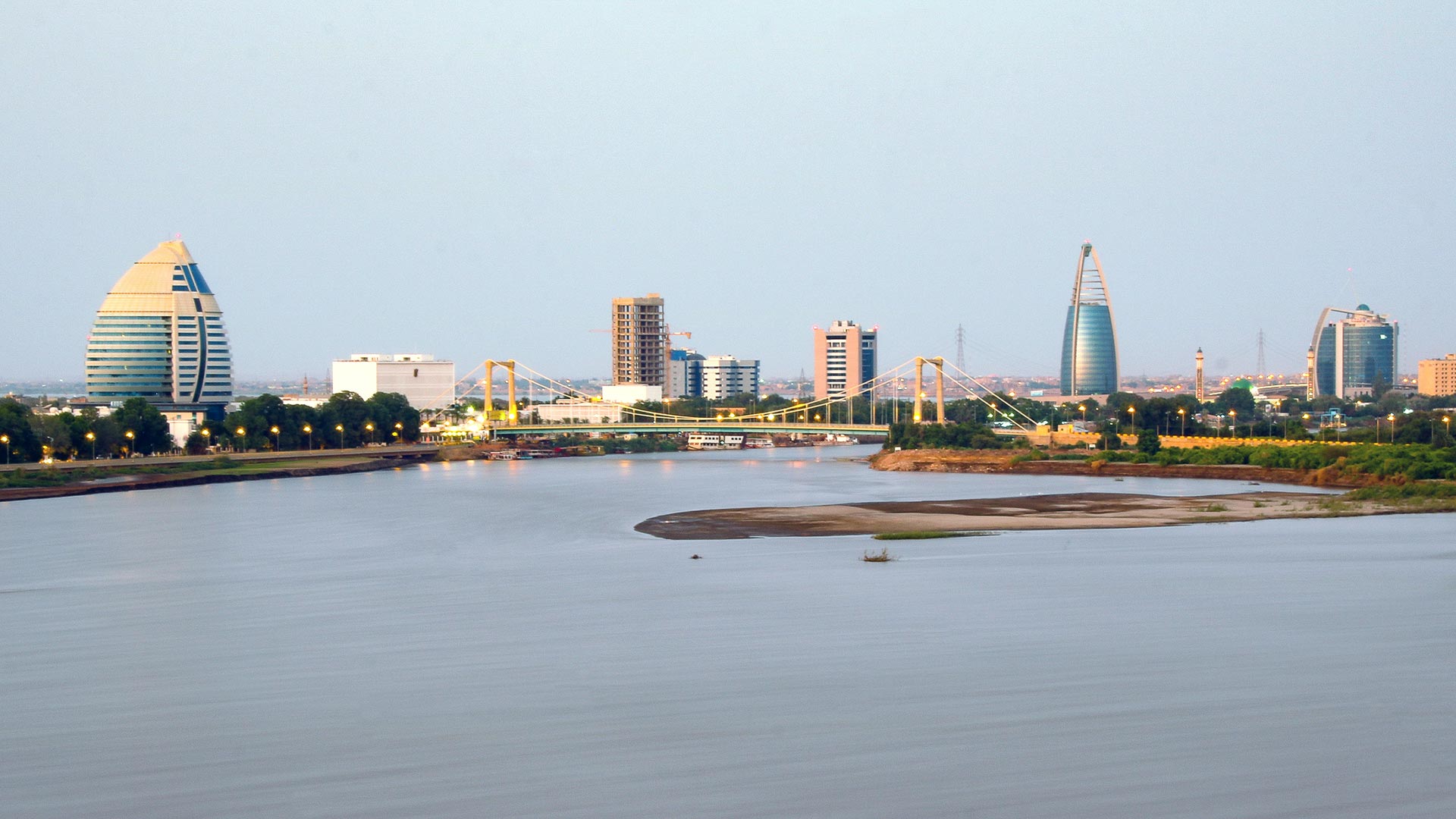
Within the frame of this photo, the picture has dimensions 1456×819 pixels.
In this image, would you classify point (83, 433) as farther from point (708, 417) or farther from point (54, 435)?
point (708, 417)

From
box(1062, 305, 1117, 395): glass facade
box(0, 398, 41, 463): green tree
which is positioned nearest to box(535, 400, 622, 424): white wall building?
box(1062, 305, 1117, 395): glass facade

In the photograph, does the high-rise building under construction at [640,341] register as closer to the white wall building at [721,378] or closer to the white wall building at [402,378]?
the white wall building at [721,378]

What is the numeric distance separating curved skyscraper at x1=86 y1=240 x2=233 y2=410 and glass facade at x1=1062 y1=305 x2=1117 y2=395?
61.1 metres

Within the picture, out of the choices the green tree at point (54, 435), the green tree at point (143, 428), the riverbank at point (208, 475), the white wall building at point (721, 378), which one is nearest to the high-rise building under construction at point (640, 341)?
the white wall building at point (721, 378)

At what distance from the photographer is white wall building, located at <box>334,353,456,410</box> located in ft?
258

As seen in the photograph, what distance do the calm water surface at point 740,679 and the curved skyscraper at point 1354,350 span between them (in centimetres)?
9623

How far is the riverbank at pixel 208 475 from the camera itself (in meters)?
30.6

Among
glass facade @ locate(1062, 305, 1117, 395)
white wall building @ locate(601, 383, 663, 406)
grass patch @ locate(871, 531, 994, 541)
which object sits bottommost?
grass patch @ locate(871, 531, 994, 541)

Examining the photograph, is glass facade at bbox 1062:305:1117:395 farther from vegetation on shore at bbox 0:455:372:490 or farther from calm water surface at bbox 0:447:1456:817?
calm water surface at bbox 0:447:1456:817

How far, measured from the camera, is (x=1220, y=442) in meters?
38.5

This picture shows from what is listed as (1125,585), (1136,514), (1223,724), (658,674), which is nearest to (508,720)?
(658,674)

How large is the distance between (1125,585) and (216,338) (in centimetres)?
5641

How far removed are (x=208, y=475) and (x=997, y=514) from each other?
22010mm

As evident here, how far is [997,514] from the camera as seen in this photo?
24.8 meters
